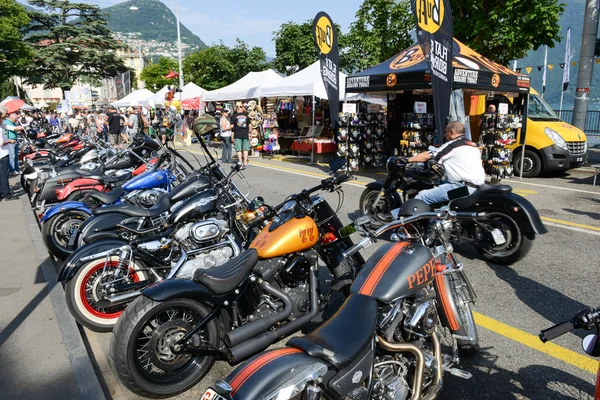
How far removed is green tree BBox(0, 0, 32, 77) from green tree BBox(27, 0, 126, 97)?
2757 millimetres

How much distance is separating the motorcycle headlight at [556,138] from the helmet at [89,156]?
36.3ft

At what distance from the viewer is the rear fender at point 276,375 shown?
1.69 metres

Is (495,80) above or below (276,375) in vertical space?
above

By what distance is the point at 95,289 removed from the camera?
3.73 meters

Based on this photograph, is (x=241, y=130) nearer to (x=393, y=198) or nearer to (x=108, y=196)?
(x=108, y=196)

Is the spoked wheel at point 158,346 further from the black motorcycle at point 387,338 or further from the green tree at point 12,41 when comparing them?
the green tree at point 12,41

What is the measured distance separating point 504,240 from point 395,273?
122 inches

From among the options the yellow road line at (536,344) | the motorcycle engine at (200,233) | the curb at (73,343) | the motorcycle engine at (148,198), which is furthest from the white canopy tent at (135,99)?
the yellow road line at (536,344)

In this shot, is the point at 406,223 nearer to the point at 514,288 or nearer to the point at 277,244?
the point at 277,244

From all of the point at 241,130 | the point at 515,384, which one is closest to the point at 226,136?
the point at 241,130

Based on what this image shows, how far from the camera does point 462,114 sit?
10445 mm

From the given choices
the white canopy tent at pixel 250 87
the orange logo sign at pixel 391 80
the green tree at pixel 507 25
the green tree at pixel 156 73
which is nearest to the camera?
the orange logo sign at pixel 391 80

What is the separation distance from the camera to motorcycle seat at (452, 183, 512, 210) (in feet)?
16.6

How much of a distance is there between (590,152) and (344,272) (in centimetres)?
1578
